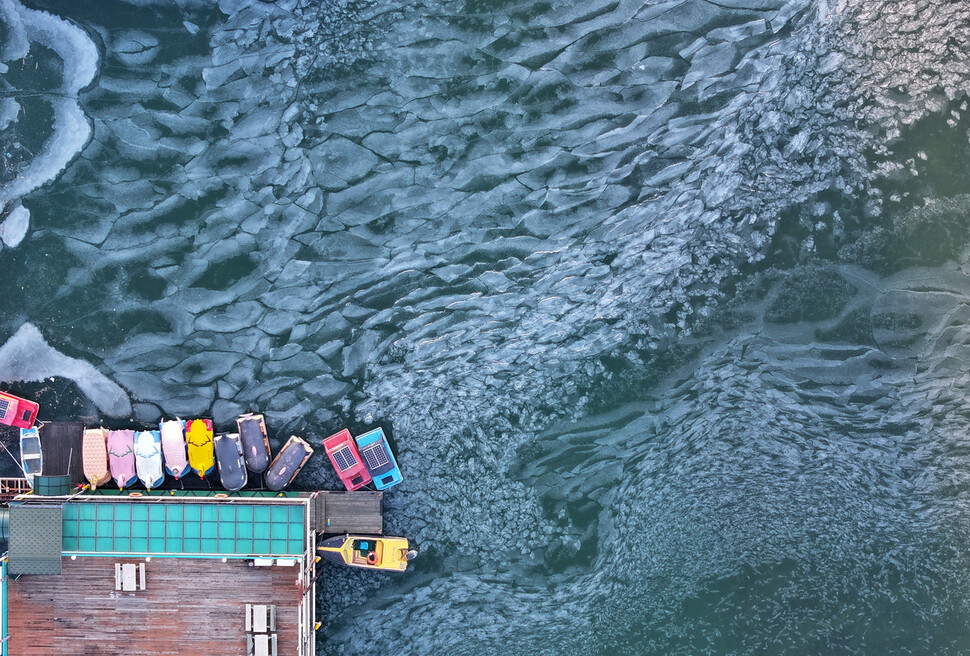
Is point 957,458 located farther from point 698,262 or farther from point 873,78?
point 873,78

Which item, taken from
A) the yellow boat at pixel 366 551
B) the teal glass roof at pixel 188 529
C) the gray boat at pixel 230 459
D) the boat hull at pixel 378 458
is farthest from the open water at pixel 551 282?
the teal glass roof at pixel 188 529

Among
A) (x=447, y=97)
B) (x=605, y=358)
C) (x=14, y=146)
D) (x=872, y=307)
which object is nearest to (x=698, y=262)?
(x=605, y=358)

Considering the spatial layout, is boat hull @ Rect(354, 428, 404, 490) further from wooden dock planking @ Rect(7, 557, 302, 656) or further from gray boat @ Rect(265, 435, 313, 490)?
wooden dock planking @ Rect(7, 557, 302, 656)

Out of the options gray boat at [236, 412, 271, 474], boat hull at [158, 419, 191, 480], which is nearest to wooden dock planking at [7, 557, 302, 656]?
boat hull at [158, 419, 191, 480]

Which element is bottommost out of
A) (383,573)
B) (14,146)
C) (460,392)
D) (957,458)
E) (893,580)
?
(893,580)

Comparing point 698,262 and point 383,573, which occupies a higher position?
point 698,262

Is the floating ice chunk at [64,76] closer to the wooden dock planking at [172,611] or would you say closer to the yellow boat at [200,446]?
the yellow boat at [200,446]
